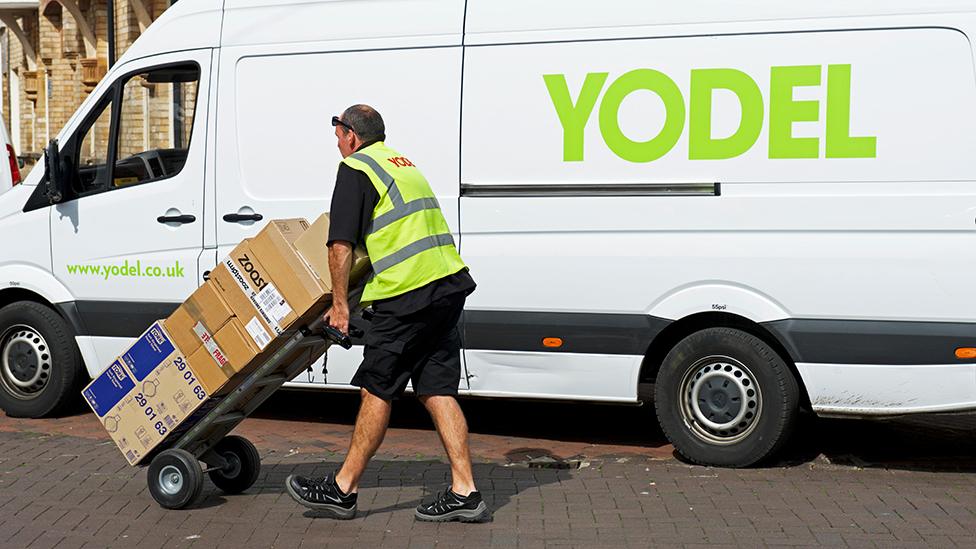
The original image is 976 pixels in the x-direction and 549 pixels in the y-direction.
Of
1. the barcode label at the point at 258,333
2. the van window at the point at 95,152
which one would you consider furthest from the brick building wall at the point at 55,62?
the barcode label at the point at 258,333

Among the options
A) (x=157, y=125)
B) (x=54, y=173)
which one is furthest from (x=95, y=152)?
(x=157, y=125)

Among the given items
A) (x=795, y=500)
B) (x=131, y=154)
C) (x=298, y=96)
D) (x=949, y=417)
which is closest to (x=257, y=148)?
(x=298, y=96)

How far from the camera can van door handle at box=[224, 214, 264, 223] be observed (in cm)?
826

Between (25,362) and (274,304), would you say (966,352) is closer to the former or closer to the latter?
(274,304)

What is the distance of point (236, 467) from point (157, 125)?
111 inches

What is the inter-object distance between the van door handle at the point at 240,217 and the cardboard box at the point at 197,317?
1.93 m

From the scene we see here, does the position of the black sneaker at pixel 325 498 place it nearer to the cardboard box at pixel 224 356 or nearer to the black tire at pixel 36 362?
the cardboard box at pixel 224 356

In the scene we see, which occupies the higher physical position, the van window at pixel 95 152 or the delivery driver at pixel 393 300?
the van window at pixel 95 152

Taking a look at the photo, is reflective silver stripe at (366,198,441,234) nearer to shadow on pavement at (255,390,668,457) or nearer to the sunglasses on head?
the sunglasses on head

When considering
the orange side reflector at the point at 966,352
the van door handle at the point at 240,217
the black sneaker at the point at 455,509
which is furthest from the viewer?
the van door handle at the point at 240,217

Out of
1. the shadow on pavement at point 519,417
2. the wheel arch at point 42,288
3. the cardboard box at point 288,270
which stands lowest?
the shadow on pavement at point 519,417

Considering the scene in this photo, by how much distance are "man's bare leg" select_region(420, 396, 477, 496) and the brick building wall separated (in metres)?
14.6

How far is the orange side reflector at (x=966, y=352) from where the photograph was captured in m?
6.90

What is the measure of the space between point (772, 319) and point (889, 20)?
1475 millimetres
